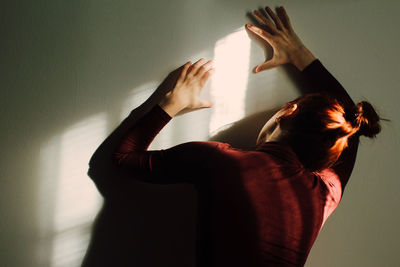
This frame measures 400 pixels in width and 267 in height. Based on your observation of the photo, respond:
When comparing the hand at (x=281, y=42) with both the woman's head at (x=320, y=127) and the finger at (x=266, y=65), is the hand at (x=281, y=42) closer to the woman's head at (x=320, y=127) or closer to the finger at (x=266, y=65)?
the finger at (x=266, y=65)

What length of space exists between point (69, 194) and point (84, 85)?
406mm

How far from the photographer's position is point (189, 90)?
92cm

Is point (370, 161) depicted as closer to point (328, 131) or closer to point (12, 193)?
point (328, 131)

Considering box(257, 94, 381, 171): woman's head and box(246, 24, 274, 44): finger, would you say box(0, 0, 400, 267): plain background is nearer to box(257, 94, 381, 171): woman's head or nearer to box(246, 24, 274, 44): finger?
box(246, 24, 274, 44): finger

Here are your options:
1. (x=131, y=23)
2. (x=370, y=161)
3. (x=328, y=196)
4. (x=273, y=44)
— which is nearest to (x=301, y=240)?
(x=328, y=196)

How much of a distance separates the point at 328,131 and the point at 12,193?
109 cm

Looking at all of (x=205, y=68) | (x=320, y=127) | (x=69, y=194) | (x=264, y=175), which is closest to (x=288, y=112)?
(x=320, y=127)

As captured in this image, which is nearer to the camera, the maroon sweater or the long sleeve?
the maroon sweater

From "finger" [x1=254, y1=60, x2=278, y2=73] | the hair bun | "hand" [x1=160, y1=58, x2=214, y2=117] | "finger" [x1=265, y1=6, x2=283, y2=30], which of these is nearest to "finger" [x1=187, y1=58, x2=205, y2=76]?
"hand" [x1=160, y1=58, x2=214, y2=117]

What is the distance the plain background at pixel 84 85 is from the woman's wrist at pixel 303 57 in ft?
0.23

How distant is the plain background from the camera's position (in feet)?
2.98

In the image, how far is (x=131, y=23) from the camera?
94 centimetres

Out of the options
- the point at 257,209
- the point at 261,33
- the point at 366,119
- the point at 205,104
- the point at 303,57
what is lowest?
the point at 257,209

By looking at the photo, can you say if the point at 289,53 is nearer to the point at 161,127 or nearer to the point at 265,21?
the point at 265,21
